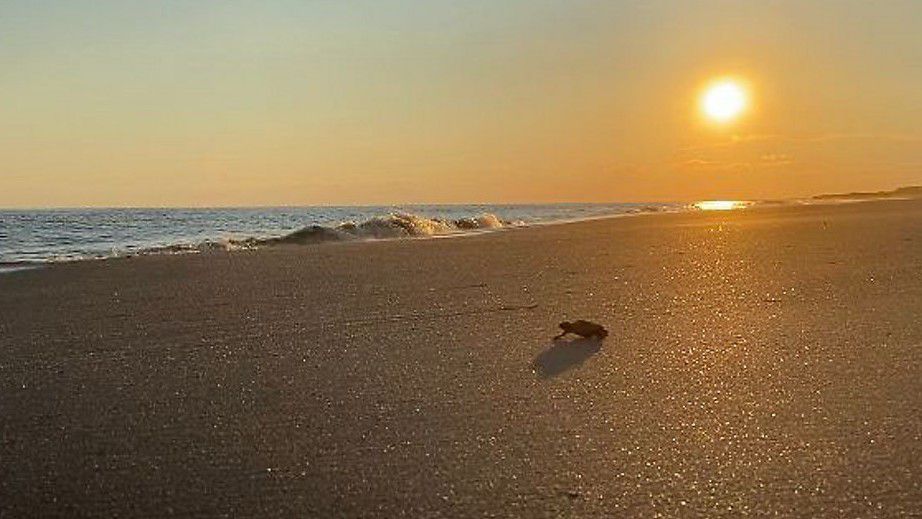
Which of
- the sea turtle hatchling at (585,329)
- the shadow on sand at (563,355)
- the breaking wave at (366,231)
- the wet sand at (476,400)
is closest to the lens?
the wet sand at (476,400)

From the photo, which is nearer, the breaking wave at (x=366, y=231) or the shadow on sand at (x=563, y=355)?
the shadow on sand at (x=563, y=355)

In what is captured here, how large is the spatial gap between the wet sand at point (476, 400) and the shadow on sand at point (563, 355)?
0.06 ft

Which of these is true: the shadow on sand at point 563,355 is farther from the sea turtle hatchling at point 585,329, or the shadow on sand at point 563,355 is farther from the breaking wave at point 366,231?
the breaking wave at point 366,231

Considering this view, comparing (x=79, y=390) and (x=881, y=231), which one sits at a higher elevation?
(x=881, y=231)

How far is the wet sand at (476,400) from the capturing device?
2.17m

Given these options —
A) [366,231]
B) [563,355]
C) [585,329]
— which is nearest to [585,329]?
[585,329]

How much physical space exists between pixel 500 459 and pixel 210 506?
29.9 inches

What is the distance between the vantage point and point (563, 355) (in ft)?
12.3

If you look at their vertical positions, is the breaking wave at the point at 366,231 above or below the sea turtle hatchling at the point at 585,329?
above

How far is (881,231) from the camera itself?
A: 9.80 m

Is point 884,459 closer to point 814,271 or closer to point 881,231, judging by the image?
point 814,271

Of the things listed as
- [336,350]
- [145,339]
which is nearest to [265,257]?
[145,339]

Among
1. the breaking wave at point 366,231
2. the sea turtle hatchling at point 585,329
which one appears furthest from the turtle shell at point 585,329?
the breaking wave at point 366,231

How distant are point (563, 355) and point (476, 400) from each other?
2.72ft
